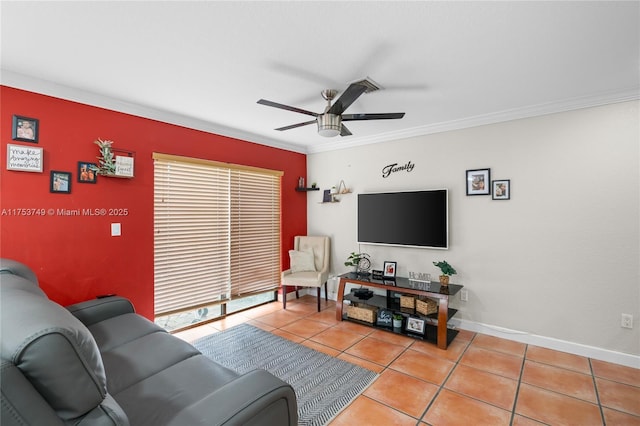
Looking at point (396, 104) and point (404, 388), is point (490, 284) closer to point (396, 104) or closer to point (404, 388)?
point (404, 388)

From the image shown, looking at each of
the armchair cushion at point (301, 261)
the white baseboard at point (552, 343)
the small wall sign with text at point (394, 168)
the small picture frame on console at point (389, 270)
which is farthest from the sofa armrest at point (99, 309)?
the white baseboard at point (552, 343)

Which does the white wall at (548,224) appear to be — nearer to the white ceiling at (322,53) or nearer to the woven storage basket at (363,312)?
the white ceiling at (322,53)

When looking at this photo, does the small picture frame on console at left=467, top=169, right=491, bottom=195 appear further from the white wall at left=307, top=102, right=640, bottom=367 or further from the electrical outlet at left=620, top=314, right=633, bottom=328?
the electrical outlet at left=620, top=314, right=633, bottom=328

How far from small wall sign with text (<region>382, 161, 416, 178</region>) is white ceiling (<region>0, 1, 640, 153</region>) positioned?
0.88 meters

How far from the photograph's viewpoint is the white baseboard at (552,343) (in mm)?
2725

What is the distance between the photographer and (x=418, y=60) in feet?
7.12

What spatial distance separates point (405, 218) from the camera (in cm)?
385

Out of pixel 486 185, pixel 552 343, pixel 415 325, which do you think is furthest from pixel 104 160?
pixel 552 343

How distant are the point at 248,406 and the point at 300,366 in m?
1.68

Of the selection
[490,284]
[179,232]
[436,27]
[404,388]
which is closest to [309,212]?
[179,232]

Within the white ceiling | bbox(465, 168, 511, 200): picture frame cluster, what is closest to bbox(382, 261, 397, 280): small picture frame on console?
bbox(465, 168, 511, 200): picture frame cluster

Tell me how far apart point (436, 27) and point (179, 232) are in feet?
10.4

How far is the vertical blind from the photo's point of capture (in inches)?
130

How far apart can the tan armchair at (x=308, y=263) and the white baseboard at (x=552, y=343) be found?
1829mm
